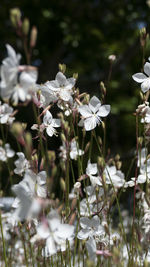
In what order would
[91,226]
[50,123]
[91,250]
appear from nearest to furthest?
[91,250] < [91,226] < [50,123]

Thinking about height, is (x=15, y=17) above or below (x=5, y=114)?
below

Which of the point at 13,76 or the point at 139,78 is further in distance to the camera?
the point at 139,78

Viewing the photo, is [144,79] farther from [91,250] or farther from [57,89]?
[91,250]

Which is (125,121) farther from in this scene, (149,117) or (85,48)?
(149,117)

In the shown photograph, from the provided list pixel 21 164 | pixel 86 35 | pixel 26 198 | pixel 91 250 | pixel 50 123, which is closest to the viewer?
pixel 26 198

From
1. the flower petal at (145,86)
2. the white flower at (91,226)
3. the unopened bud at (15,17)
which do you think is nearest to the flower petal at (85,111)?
the flower petal at (145,86)

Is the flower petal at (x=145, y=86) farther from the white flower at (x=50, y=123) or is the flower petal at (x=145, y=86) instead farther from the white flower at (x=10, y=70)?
the white flower at (x=10, y=70)

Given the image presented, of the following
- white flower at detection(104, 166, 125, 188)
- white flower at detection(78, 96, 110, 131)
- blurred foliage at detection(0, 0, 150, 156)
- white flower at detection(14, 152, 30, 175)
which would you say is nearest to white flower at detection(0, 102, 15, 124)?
white flower at detection(14, 152, 30, 175)

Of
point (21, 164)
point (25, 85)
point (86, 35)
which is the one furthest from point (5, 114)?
point (86, 35)
